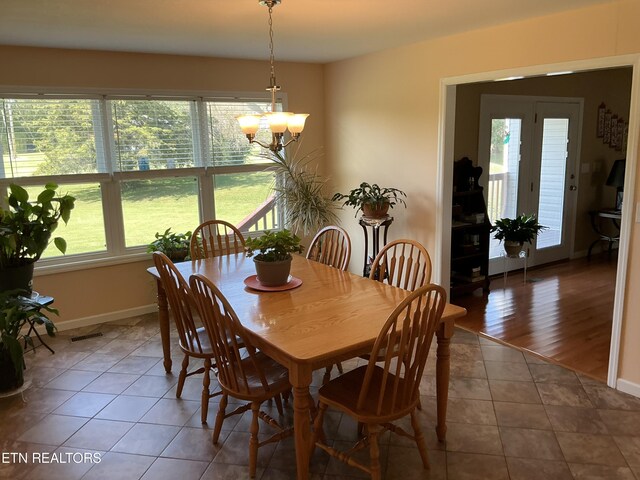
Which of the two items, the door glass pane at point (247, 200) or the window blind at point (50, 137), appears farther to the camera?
the door glass pane at point (247, 200)

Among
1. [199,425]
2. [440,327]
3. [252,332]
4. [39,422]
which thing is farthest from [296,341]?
[39,422]

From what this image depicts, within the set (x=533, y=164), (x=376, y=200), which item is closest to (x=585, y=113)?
(x=533, y=164)

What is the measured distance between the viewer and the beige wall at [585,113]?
5.01 meters

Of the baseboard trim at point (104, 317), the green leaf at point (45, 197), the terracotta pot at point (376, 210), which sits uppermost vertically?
the green leaf at point (45, 197)

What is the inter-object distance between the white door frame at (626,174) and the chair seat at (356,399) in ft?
5.26

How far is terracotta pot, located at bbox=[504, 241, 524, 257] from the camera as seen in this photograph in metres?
5.03

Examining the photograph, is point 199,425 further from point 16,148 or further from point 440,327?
point 16,148

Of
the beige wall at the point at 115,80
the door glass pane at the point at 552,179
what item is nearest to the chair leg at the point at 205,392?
the beige wall at the point at 115,80

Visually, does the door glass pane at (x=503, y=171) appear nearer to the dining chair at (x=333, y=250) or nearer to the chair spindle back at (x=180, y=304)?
the dining chair at (x=333, y=250)

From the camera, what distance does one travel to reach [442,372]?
8.17 ft

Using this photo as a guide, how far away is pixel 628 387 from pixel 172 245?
3468mm

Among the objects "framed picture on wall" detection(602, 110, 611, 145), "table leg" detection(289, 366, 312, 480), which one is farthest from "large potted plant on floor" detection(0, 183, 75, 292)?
"framed picture on wall" detection(602, 110, 611, 145)

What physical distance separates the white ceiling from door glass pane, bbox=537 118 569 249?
8.53 ft

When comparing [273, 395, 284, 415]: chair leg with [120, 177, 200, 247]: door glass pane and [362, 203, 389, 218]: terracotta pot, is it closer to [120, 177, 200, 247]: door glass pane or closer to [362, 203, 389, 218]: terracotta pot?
[362, 203, 389, 218]: terracotta pot
